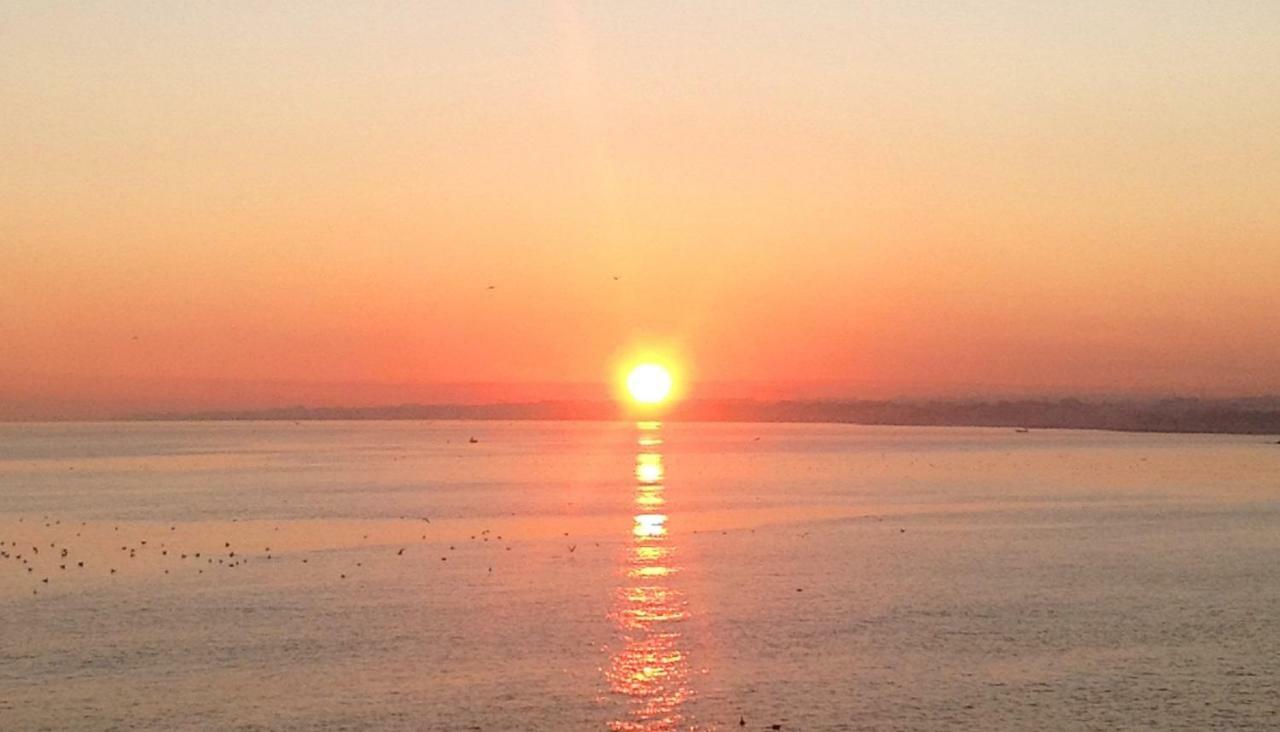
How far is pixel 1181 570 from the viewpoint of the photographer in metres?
49.9

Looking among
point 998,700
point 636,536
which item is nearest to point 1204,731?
point 998,700

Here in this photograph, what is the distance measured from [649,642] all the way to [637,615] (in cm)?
429

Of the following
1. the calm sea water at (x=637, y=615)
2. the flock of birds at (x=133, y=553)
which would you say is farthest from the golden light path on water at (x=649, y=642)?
the flock of birds at (x=133, y=553)

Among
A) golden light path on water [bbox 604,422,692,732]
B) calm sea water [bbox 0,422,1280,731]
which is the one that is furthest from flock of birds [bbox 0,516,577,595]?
golden light path on water [bbox 604,422,692,732]

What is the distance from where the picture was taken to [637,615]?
39125mm

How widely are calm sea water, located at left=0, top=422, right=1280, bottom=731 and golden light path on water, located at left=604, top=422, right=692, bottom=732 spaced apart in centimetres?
13

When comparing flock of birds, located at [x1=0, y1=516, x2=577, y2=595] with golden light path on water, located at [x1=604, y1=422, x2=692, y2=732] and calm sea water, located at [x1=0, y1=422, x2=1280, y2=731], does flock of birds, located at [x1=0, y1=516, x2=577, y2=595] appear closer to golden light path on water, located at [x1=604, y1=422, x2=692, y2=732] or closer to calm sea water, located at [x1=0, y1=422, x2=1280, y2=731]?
calm sea water, located at [x1=0, y1=422, x2=1280, y2=731]

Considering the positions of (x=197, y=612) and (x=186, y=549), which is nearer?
(x=197, y=612)

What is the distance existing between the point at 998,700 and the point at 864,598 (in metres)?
14.3

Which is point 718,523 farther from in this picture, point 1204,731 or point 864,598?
point 1204,731

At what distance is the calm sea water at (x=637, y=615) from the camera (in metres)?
27.7

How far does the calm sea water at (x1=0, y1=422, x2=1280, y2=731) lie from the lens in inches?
1090

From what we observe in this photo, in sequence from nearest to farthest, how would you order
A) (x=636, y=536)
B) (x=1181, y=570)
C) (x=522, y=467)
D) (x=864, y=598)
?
(x=864, y=598), (x=1181, y=570), (x=636, y=536), (x=522, y=467)

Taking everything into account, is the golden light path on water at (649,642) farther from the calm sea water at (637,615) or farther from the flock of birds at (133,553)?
the flock of birds at (133,553)
